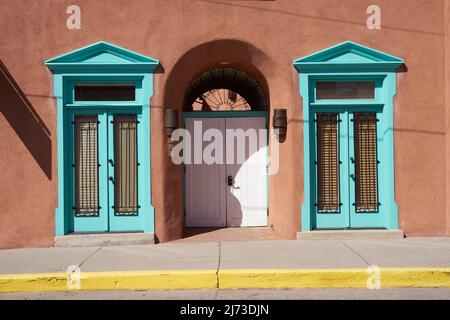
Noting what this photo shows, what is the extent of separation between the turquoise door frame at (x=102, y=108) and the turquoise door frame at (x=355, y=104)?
8.99ft

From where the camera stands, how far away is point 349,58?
7.61 meters

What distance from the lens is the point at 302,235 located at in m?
7.48

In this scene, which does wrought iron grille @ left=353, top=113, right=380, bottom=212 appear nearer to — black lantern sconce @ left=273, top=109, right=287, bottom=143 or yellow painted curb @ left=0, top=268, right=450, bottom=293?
black lantern sconce @ left=273, top=109, right=287, bottom=143

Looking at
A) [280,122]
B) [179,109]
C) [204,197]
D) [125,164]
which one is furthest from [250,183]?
[125,164]

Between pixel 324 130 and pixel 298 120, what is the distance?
1.82ft

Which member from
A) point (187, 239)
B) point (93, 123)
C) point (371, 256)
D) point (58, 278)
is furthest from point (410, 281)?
point (93, 123)

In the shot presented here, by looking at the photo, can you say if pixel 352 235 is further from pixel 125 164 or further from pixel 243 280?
pixel 125 164

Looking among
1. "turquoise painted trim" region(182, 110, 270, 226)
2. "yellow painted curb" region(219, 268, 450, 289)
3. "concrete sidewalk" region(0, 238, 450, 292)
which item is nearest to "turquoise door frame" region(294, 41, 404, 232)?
"concrete sidewalk" region(0, 238, 450, 292)

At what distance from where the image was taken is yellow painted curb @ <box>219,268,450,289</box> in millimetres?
5395

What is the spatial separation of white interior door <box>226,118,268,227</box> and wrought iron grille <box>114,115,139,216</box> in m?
1.96

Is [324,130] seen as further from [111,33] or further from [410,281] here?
[111,33]

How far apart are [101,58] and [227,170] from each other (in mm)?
3211

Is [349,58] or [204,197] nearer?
[349,58]
